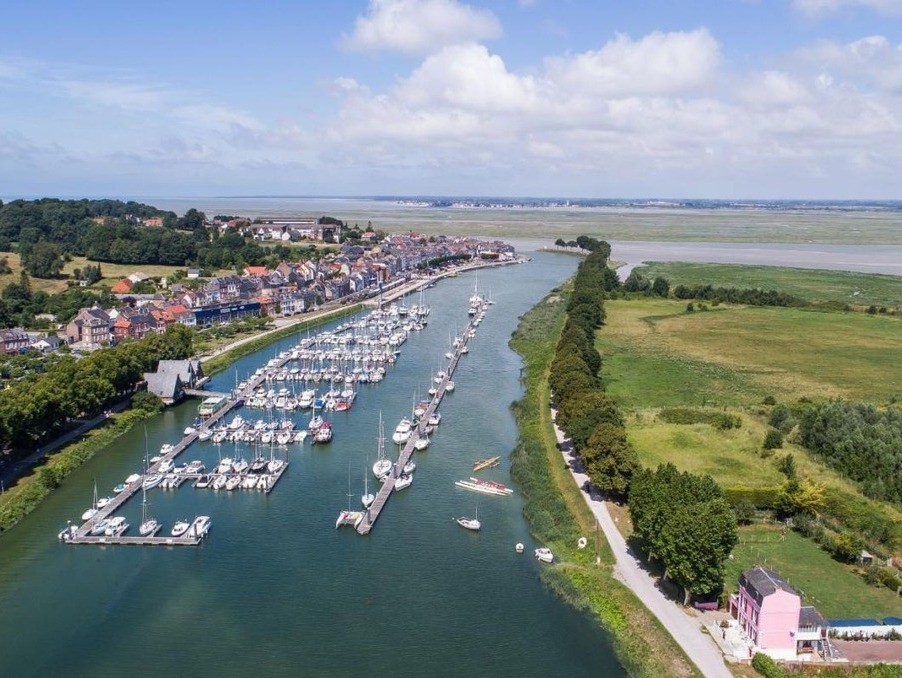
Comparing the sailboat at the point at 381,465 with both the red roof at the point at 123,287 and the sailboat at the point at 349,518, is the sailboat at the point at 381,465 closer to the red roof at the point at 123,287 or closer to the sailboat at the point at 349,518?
the sailboat at the point at 349,518

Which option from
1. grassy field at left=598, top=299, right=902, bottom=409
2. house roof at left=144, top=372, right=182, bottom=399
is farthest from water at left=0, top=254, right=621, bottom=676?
grassy field at left=598, top=299, right=902, bottom=409

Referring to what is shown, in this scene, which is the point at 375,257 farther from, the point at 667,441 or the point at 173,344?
the point at 667,441

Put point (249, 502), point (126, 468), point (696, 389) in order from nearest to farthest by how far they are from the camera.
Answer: point (249, 502) < point (126, 468) < point (696, 389)

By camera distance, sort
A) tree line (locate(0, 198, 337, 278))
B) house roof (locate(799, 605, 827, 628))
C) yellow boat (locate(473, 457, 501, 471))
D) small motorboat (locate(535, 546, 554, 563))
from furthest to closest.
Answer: tree line (locate(0, 198, 337, 278)) → yellow boat (locate(473, 457, 501, 471)) → small motorboat (locate(535, 546, 554, 563)) → house roof (locate(799, 605, 827, 628))

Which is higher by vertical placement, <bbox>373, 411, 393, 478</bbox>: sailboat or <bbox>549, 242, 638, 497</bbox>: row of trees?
<bbox>549, 242, 638, 497</bbox>: row of trees

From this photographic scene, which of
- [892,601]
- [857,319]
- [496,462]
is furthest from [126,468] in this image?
[857,319]

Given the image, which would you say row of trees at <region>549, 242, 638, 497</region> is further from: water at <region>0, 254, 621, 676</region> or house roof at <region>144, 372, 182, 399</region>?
house roof at <region>144, 372, 182, 399</region>

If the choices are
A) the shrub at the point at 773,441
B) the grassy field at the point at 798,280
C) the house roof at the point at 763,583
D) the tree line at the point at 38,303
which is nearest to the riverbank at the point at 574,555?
the house roof at the point at 763,583
